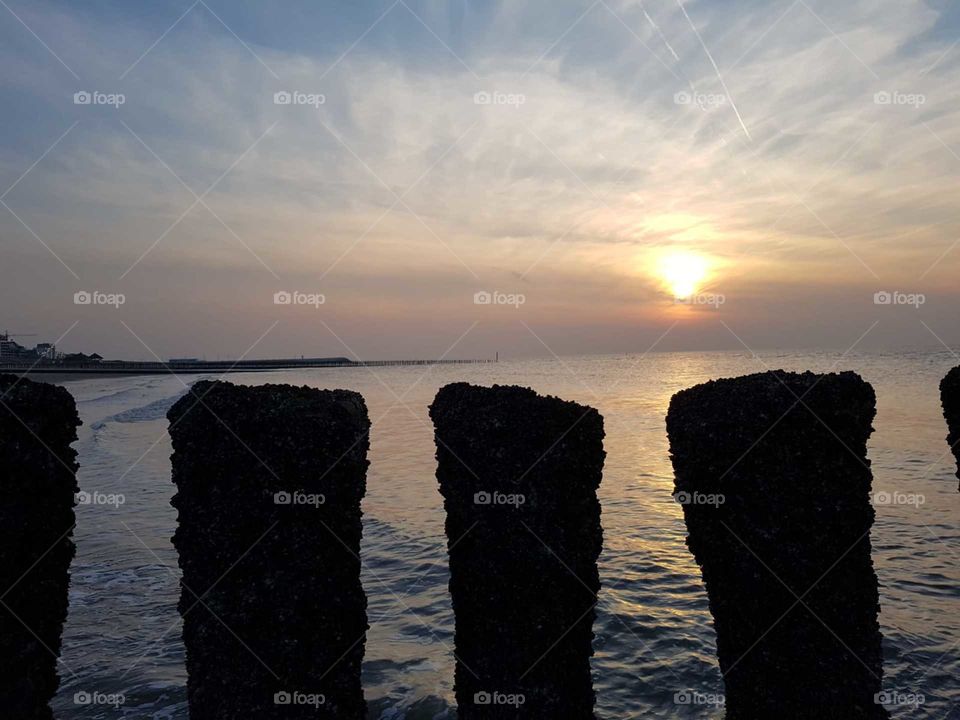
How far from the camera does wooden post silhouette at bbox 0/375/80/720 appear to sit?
536 cm

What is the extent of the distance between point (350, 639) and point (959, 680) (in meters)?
7.81

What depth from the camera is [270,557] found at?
491 centimetres

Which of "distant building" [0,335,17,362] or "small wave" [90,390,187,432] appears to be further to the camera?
"distant building" [0,335,17,362]

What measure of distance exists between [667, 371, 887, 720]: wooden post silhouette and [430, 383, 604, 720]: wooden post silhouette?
1.16 m

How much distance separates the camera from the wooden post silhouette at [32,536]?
536cm

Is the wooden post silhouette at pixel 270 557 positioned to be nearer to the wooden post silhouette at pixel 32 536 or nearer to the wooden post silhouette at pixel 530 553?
the wooden post silhouette at pixel 530 553

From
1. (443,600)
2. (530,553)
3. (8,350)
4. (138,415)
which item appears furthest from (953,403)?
(8,350)

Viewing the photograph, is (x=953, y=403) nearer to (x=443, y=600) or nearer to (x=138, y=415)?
(x=443, y=600)

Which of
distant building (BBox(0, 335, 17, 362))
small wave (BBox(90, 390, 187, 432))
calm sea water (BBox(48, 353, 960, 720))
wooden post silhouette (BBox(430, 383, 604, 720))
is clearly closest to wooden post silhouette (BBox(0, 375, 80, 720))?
calm sea water (BBox(48, 353, 960, 720))

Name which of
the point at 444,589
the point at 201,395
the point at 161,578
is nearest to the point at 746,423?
the point at 201,395

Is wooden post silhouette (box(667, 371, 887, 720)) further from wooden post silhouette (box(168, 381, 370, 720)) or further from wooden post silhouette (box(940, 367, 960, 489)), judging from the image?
wooden post silhouette (box(168, 381, 370, 720))

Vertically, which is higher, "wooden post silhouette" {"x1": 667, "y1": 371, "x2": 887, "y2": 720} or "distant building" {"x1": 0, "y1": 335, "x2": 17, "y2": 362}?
"distant building" {"x1": 0, "y1": 335, "x2": 17, "y2": 362}

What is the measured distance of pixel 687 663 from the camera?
8273mm

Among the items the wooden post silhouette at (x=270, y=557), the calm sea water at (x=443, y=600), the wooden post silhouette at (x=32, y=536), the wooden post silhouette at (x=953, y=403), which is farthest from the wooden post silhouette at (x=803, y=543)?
the wooden post silhouette at (x=32, y=536)
